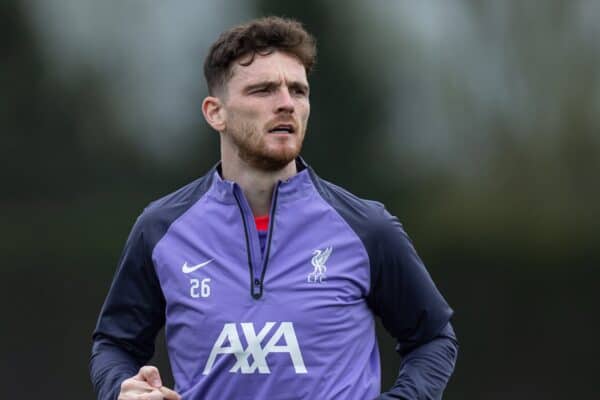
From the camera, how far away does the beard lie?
268 centimetres

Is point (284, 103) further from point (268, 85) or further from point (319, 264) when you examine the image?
point (319, 264)

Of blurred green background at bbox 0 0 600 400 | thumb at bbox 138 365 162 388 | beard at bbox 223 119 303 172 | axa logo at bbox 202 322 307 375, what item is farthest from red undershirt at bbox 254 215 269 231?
blurred green background at bbox 0 0 600 400

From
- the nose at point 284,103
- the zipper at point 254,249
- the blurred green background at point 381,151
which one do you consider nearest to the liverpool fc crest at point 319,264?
the zipper at point 254,249

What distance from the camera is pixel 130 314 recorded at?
2.80 m

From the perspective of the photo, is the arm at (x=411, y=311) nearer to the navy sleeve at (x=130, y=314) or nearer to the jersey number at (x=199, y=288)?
the jersey number at (x=199, y=288)

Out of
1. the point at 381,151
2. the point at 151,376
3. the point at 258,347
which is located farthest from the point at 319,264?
the point at 381,151

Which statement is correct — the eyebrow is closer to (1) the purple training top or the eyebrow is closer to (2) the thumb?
(1) the purple training top

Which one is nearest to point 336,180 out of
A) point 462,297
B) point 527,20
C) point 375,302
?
point 462,297

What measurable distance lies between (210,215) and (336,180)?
199cm

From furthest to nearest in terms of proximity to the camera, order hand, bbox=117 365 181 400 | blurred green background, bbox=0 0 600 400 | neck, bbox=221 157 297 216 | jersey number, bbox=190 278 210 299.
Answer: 1. blurred green background, bbox=0 0 600 400
2. neck, bbox=221 157 297 216
3. jersey number, bbox=190 278 210 299
4. hand, bbox=117 365 181 400

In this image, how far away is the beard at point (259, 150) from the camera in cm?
268

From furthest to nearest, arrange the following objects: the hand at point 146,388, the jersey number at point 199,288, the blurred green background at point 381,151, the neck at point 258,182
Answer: the blurred green background at point 381,151 < the neck at point 258,182 < the jersey number at point 199,288 < the hand at point 146,388

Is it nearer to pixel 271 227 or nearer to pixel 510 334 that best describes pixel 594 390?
pixel 510 334

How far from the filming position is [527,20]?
4.64 metres
